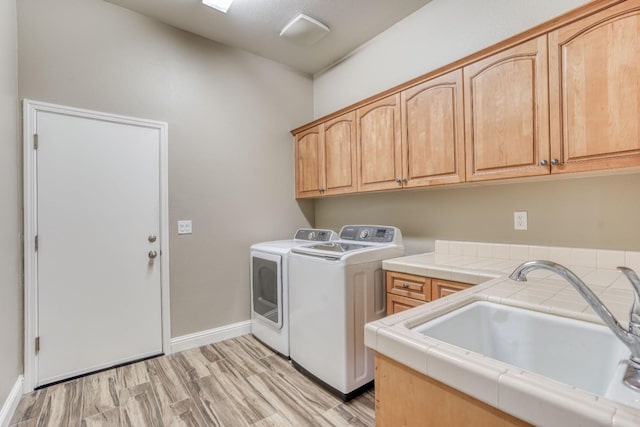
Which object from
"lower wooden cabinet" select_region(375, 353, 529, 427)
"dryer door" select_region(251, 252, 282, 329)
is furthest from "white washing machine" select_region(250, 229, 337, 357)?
"lower wooden cabinet" select_region(375, 353, 529, 427)

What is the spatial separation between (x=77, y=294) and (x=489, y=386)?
8.76 ft

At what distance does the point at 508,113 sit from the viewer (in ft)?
5.54

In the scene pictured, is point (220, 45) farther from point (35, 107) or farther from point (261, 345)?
point (261, 345)

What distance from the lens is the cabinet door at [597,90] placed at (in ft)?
4.34

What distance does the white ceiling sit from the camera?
2.38 meters

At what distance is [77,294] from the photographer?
221 cm

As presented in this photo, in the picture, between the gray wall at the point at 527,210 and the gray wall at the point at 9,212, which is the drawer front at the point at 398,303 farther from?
the gray wall at the point at 9,212

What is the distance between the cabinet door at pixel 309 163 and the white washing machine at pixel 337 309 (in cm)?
94

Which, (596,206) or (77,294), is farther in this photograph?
(77,294)

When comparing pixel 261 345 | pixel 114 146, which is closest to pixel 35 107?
pixel 114 146

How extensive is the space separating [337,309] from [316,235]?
1101 mm

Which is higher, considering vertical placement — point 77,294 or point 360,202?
point 360,202

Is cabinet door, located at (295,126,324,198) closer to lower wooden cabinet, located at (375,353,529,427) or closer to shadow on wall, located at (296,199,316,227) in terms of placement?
shadow on wall, located at (296,199,316,227)

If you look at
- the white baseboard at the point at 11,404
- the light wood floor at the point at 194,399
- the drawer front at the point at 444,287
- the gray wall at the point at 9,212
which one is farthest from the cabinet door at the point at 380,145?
the white baseboard at the point at 11,404
